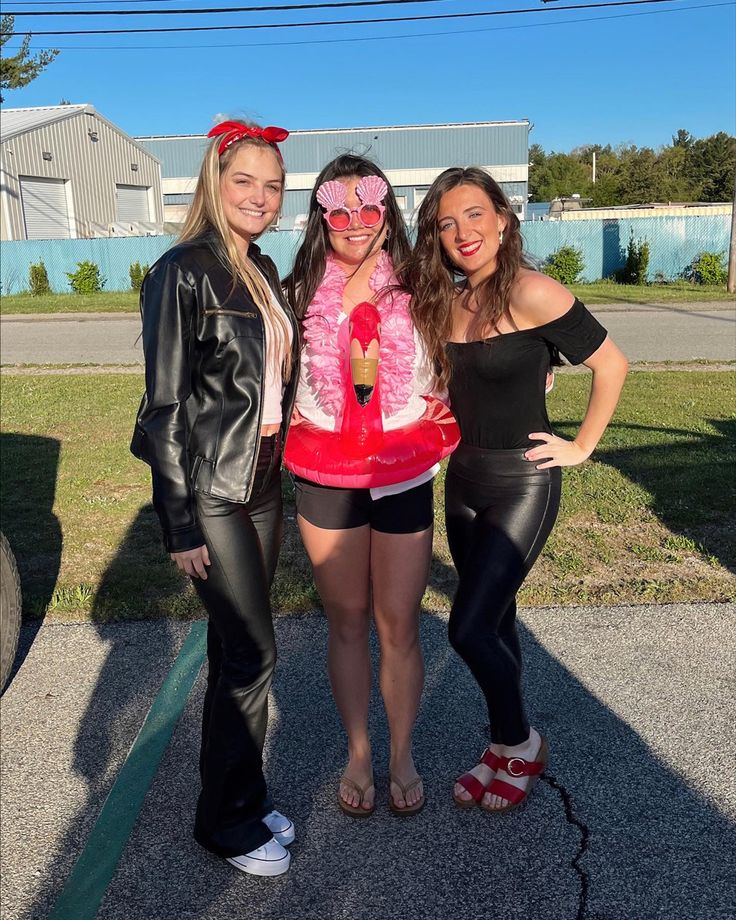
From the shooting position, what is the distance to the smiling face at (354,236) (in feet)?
8.52

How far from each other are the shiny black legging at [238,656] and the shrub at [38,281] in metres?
25.6

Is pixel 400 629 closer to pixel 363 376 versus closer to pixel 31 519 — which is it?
pixel 363 376

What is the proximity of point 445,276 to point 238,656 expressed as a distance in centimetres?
132

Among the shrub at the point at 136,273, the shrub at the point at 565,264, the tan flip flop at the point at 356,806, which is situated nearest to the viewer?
the tan flip flop at the point at 356,806

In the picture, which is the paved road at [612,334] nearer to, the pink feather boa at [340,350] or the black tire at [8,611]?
the black tire at [8,611]

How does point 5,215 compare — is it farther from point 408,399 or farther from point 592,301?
point 408,399

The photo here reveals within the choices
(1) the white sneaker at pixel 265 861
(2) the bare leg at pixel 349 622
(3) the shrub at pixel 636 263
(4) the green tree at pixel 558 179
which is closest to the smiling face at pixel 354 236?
(2) the bare leg at pixel 349 622

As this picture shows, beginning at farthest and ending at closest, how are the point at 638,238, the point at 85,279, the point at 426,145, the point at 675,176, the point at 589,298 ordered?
the point at 675,176 < the point at 426,145 < the point at 85,279 < the point at 638,238 < the point at 589,298

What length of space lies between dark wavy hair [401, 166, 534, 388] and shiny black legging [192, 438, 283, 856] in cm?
62

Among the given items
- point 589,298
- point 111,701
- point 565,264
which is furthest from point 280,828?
point 565,264

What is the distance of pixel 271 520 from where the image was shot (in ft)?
8.31

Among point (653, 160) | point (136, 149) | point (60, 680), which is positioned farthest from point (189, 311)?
point (653, 160)

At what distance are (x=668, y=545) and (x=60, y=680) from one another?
3.28 meters

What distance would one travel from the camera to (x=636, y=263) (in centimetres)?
2397
